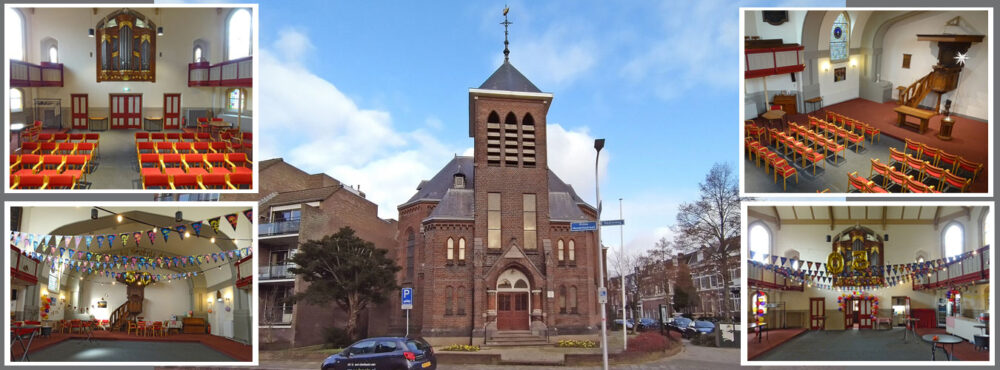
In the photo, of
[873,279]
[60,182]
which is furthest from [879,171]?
[60,182]

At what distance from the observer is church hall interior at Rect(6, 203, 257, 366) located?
19812 millimetres

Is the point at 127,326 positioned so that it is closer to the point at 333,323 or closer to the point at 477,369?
the point at 333,323

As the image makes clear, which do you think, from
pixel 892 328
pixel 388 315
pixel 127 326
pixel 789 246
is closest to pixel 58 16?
pixel 127 326

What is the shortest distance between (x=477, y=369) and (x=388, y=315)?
1335cm

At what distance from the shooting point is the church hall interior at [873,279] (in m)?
17.9

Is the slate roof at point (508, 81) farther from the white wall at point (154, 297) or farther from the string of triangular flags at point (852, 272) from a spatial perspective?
the string of triangular flags at point (852, 272)

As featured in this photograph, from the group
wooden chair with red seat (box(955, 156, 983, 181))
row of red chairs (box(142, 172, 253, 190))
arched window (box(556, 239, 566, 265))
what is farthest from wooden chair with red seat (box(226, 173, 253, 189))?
arched window (box(556, 239, 566, 265))

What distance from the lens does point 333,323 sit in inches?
1423

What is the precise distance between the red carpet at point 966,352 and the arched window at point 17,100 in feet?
87.7

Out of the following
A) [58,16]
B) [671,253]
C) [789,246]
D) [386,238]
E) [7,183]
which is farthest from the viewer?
[671,253]

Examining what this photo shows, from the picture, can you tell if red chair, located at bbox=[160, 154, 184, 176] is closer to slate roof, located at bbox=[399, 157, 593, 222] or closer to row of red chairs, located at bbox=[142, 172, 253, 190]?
row of red chairs, located at bbox=[142, 172, 253, 190]

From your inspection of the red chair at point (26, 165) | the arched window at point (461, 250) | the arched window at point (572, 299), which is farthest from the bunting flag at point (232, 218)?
the arched window at point (572, 299)

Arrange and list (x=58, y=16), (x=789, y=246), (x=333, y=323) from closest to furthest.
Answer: (x=789, y=246), (x=58, y=16), (x=333, y=323)

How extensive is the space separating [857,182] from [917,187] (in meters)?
1.25
